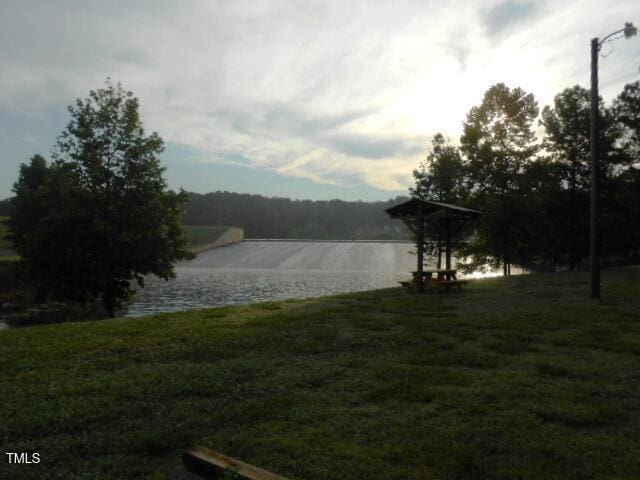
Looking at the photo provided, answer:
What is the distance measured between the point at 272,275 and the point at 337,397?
4432cm

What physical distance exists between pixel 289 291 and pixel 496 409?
33330mm

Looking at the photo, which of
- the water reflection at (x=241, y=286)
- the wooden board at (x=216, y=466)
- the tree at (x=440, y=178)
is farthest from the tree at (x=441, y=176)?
the wooden board at (x=216, y=466)

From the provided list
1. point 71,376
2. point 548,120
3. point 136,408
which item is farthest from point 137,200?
point 548,120

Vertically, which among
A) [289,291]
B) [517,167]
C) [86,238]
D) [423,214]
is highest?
[517,167]

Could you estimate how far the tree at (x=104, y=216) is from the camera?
2042 cm

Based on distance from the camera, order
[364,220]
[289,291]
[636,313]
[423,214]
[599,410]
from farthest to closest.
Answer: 1. [364,220]
2. [289,291]
3. [423,214]
4. [636,313]
5. [599,410]

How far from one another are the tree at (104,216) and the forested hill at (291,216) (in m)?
120

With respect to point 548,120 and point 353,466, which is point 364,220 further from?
point 353,466

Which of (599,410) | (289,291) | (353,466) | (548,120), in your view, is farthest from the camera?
(289,291)

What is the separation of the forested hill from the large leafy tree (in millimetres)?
108604

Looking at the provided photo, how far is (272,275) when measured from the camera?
50.8 m

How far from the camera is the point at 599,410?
20.2ft

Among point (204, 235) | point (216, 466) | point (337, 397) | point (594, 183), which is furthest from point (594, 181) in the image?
point (204, 235)

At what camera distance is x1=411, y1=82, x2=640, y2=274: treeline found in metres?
29.3
